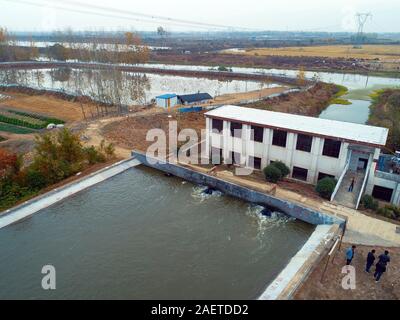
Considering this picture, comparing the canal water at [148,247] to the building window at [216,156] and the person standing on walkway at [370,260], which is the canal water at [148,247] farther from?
the building window at [216,156]

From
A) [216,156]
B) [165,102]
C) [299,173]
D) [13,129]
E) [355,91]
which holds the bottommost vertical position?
[13,129]

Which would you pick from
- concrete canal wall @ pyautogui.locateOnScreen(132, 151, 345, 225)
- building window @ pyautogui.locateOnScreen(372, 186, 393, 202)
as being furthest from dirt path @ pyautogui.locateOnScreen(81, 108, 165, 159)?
building window @ pyautogui.locateOnScreen(372, 186, 393, 202)

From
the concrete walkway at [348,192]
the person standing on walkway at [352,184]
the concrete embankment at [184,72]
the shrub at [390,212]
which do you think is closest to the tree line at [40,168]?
→ the concrete walkway at [348,192]

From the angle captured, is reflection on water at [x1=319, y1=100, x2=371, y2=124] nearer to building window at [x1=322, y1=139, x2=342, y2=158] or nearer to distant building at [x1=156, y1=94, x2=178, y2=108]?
distant building at [x1=156, y1=94, x2=178, y2=108]

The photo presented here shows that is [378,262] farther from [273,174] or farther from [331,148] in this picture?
[273,174]

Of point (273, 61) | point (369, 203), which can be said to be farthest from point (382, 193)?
point (273, 61)

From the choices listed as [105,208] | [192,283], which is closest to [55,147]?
[105,208]
